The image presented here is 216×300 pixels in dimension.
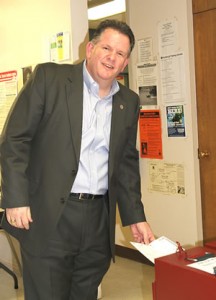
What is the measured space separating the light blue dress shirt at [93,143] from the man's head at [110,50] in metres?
0.08

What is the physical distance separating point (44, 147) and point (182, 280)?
76 centimetres

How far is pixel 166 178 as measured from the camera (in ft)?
11.6

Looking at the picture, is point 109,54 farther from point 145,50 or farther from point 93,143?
point 145,50

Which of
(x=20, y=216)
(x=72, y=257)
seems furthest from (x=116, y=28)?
(x=72, y=257)

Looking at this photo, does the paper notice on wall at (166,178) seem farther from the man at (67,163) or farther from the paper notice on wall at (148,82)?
the man at (67,163)

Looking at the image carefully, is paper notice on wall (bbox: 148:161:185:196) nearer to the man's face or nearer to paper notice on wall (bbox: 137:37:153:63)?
paper notice on wall (bbox: 137:37:153:63)

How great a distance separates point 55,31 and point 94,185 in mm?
1502

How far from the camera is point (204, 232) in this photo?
3.31 meters

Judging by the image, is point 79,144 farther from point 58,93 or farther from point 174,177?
point 174,177

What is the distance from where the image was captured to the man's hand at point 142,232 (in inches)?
76.9

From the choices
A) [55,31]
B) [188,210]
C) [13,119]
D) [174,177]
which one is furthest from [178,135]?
[13,119]

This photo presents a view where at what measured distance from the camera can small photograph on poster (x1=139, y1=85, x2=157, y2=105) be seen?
3.55 meters

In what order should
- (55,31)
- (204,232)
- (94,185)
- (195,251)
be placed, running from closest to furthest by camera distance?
(195,251) < (94,185) < (55,31) < (204,232)

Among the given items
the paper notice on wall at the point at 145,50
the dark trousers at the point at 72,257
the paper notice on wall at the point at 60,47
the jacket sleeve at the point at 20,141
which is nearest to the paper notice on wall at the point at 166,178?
the paper notice on wall at the point at 145,50
